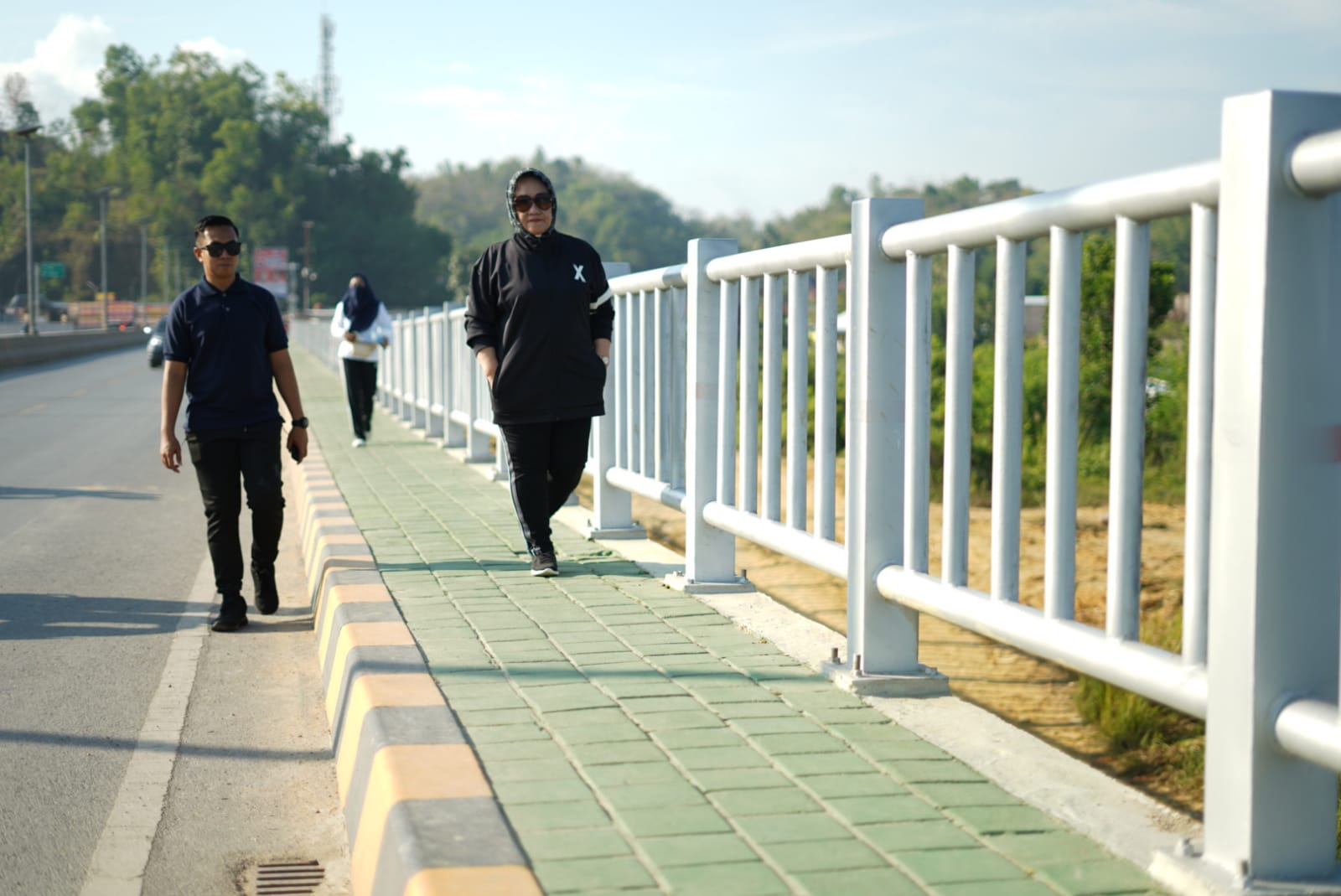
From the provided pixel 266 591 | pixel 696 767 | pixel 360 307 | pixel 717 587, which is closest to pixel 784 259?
pixel 717 587

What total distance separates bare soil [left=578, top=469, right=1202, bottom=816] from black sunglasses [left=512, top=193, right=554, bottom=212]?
103 inches

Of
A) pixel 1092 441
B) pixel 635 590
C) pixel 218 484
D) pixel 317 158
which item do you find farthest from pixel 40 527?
pixel 317 158

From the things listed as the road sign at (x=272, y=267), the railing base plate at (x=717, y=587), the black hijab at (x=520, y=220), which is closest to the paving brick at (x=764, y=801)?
the railing base plate at (x=717, y=587)

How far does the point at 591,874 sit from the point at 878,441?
1.88 meters

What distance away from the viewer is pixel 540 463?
272 inches

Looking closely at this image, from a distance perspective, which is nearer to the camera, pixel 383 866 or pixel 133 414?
pixel 383 866

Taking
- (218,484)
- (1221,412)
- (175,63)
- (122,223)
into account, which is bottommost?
(218,484)

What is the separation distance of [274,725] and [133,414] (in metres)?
19.0

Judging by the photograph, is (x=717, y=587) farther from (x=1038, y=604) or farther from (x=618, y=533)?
(x=1038, y=604)

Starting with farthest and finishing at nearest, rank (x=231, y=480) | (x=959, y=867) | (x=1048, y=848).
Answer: (x=231, y=480) < (x=1048, y=848) < (x=959, y=867)

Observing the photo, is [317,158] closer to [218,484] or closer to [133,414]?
[133,414]

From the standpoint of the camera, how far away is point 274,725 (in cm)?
531

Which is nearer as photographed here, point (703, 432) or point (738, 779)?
point (738, 779)

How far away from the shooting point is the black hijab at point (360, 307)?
50.4 ft
